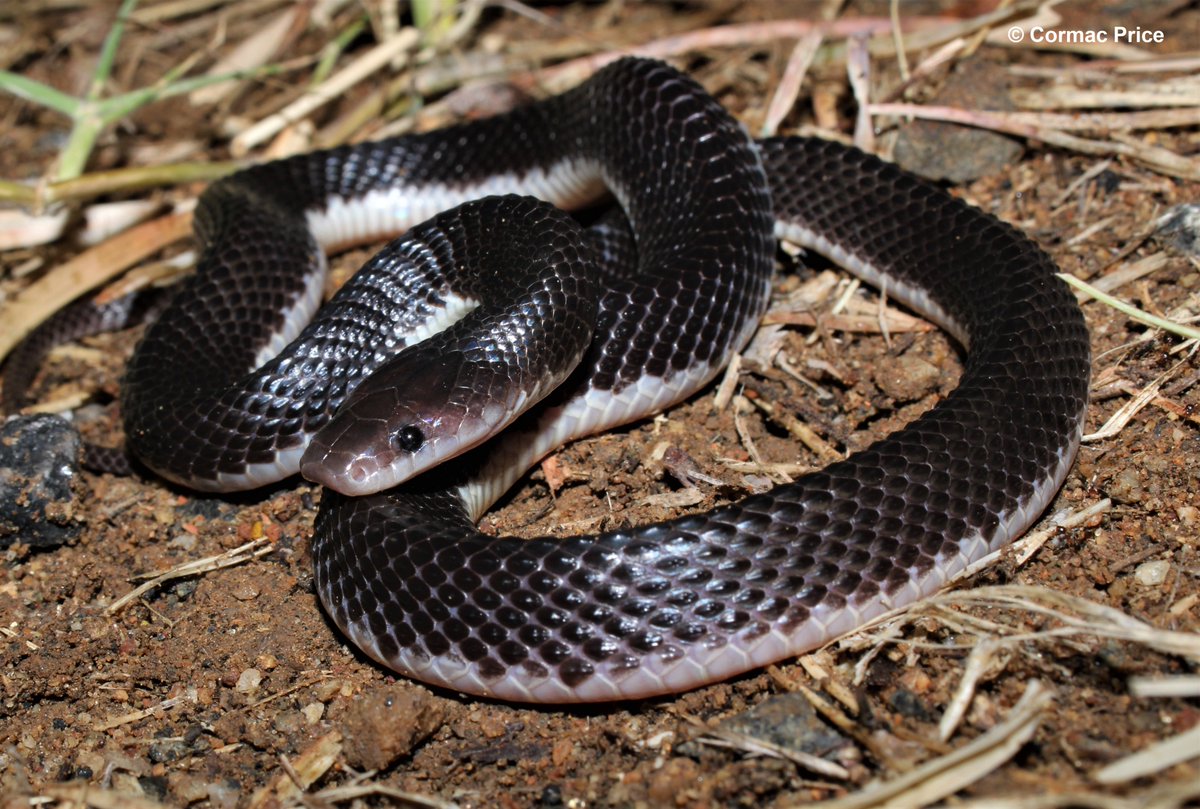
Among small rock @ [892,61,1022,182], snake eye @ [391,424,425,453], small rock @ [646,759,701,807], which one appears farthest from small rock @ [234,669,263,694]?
small rock @ [892,61,1022,182]

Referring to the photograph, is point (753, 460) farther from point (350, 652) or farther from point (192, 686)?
point (192, 686)

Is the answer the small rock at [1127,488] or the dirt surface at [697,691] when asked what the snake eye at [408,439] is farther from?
the small rock at [1127,488]

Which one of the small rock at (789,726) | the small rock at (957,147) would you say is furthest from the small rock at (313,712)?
the small rock at (957,147)

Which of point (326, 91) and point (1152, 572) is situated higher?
point (326, 91)

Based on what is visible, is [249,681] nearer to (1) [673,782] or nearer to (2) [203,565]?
(2) [203,565]

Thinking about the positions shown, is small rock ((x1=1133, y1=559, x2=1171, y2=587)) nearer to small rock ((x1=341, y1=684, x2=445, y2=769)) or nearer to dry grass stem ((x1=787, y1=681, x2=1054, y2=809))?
dry grass stem ((x1=787, y1=681, x2=1054, y2=809))

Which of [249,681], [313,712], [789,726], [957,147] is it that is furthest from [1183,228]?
[249,681]
